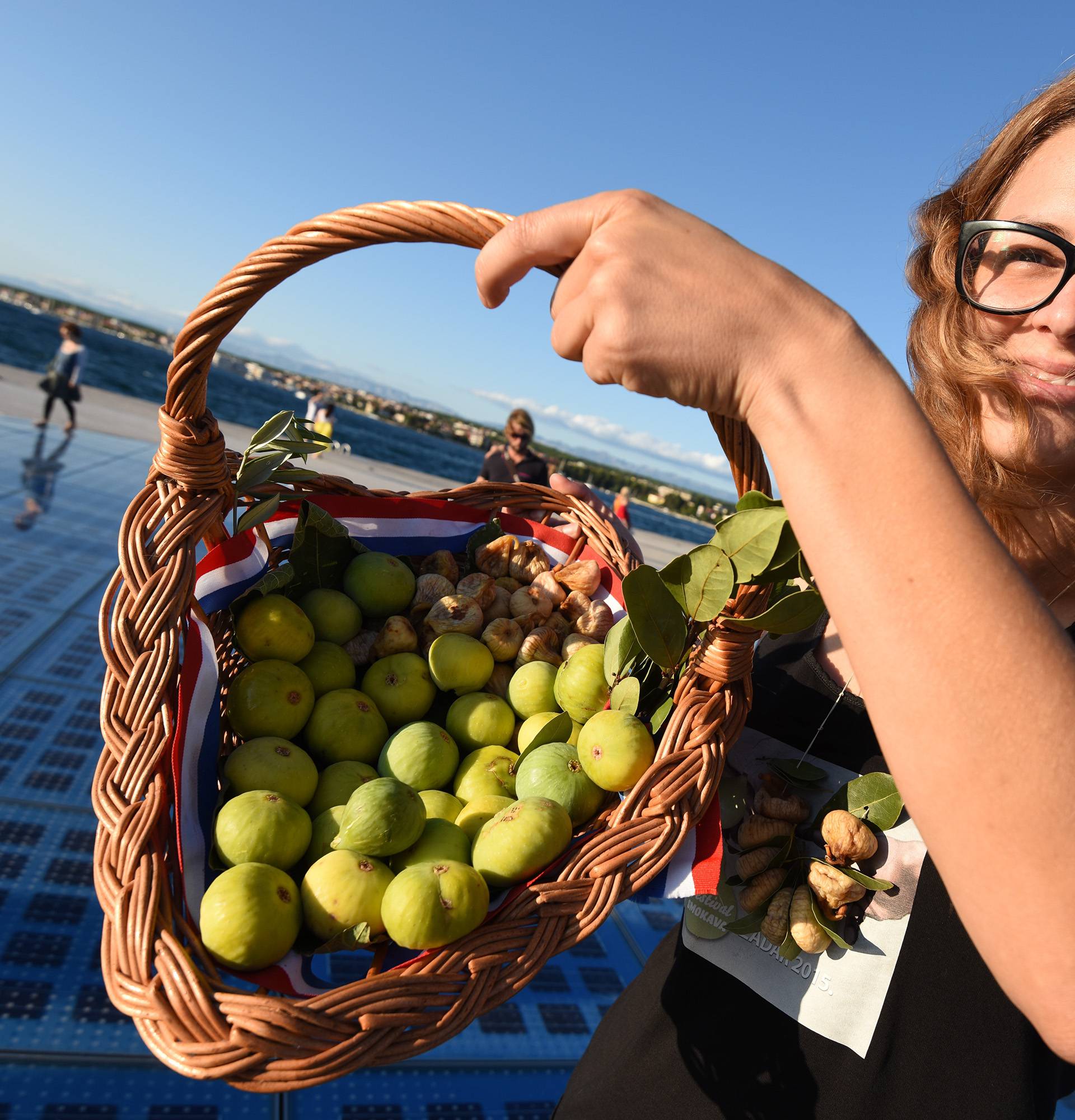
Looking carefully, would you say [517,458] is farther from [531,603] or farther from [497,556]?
[531,603]

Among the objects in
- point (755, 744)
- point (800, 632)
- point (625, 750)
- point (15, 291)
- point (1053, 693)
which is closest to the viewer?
point (1053, 693)

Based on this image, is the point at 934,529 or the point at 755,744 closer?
the point at 934,529

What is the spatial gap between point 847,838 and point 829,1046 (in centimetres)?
33

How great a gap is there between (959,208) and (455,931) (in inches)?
55.9

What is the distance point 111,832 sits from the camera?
88 cm

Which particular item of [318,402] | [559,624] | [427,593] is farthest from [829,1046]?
[318,402]

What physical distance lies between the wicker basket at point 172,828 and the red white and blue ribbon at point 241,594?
0.09 ft

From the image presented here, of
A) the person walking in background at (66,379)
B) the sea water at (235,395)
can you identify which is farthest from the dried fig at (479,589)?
the sea water at (235,395)

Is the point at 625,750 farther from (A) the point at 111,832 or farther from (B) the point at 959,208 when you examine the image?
(B) the point at 959,208

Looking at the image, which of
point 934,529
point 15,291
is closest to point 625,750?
point 934,529

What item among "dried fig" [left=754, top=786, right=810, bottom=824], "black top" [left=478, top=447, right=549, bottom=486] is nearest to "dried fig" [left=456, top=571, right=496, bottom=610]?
"dried fig" [left=754, top=786, right=810, bottom=824]

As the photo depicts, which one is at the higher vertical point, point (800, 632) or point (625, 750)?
point (800, 632)

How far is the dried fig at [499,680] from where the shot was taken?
1385 mm

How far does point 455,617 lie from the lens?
4.52 feet
